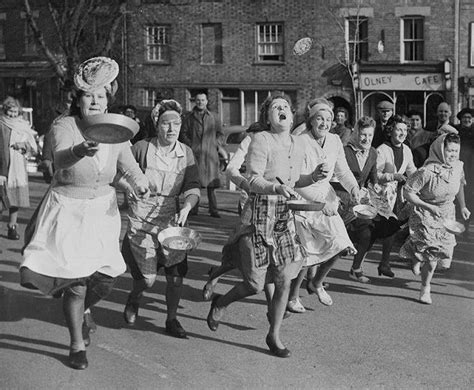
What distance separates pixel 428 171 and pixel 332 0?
19768 millimetres

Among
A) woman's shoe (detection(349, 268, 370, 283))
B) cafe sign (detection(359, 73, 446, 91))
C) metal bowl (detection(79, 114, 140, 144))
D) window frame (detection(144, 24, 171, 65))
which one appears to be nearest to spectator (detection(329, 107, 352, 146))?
woman's shoe (detection(349, 268, 370, 283))

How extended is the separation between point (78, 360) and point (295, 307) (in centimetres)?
211

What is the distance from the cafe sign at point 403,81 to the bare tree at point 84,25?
7802 mm

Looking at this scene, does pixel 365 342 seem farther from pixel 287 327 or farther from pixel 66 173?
pixel 66 173

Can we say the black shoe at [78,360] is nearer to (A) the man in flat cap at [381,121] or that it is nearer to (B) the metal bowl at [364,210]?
(B) the metal bowl at [364,210]

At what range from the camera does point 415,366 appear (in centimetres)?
523

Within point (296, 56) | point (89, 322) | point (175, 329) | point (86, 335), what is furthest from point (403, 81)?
point (86, 335)

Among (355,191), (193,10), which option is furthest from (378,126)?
(193,10)

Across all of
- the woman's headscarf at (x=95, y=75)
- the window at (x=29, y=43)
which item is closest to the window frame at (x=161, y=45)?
the window at (x=29, y=43)

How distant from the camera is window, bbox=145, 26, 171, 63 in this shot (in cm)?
2850

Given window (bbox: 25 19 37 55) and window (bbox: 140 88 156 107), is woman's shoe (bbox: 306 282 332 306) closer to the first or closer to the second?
window (bbox: 140 88 156 107)

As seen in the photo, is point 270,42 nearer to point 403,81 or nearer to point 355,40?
point 355,40

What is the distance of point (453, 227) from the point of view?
6945 millimetres

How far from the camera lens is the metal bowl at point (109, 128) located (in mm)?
4590
